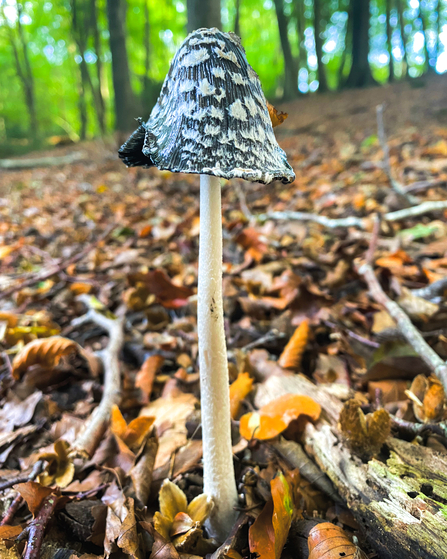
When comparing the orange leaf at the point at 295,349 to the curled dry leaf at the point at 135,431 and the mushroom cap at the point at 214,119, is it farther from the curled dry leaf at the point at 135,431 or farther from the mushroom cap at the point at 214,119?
the mushroom cap at the point at 214,119

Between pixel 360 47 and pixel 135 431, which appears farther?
pixel 360 47

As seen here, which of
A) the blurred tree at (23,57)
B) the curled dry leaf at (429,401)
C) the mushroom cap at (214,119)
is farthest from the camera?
the blurred tree at (23,57)

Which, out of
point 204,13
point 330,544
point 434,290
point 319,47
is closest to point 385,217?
point 434,290

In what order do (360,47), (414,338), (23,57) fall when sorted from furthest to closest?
(23,57) → (360,47) → (414,338)

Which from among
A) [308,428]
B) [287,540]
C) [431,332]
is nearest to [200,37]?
[308,428]

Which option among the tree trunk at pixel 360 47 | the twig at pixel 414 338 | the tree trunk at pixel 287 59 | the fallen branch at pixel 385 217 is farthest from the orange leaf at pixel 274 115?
the tree trunk at pixel 287 59

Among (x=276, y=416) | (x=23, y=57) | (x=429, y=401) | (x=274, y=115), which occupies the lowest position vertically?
(x=276, y=416)

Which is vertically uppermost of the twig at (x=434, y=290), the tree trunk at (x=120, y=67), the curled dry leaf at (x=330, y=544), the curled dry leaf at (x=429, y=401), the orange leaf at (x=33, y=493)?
the tree trunk at (x=120, y=67)

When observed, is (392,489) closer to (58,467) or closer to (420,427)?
(420,427)
